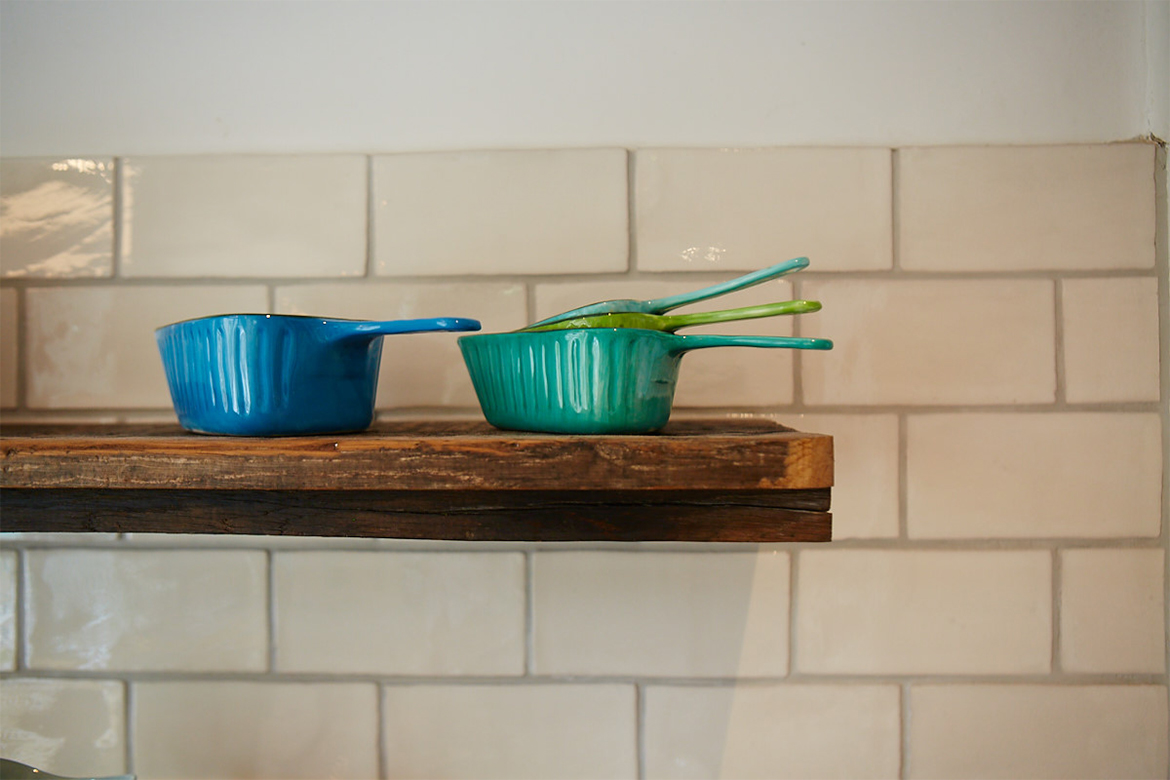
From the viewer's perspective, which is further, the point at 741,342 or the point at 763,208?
the point at 763,208

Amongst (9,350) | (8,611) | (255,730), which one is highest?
(9,350)

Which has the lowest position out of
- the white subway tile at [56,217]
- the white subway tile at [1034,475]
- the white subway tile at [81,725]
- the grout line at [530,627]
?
the white subway tile at [81,725]

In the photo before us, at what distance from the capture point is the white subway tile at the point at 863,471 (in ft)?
1.80

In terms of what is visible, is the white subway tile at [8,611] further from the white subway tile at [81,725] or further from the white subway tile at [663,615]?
the white subway tile at [663,615]

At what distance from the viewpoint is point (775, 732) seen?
21.9 inches

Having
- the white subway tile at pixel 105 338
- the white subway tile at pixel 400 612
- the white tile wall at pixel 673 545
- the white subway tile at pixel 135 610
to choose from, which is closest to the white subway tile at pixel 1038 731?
the white tile wall at pixel 673 545

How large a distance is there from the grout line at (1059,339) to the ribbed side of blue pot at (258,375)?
1.82 feet

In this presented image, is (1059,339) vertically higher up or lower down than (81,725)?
higher up

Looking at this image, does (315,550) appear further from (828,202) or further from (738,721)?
(828,202)

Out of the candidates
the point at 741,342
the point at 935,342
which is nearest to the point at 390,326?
the point at 741,342

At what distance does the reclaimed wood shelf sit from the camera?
34 centimetres

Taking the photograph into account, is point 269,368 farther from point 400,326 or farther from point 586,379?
point 586,379

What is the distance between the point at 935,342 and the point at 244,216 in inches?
23.7

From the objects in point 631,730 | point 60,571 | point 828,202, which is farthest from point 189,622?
point 828,202
